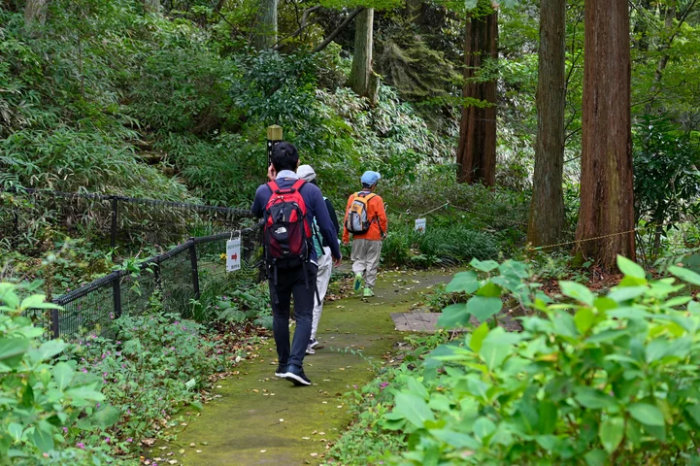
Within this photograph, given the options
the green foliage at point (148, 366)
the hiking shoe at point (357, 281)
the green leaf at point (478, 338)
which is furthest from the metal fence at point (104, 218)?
the green leaf at point (478, 338)

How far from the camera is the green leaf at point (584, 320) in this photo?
1.92m

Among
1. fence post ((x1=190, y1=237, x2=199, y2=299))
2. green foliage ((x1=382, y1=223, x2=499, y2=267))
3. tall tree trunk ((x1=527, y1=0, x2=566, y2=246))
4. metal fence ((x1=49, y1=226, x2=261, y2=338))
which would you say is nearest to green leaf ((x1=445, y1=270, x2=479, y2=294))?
metal fence ((x1=49, y1=226, x2=261, y2=338))

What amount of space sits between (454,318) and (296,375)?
4.00m

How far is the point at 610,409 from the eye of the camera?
6.34 feet

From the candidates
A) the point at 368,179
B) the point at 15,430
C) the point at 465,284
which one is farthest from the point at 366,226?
the point at 15,430

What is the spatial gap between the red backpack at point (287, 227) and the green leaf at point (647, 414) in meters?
4.40

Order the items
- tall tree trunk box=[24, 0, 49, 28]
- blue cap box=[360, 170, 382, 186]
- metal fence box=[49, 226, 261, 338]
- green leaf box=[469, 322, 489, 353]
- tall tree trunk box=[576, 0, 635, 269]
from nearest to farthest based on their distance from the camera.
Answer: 1. green leaf box=[469, 322, 489, 353]
2. metal fence box=[49, 226, 261, 338]
3. tall tree trunk box=[576, 0, 635, 269]
4. blue cap box=[360, 170, 382, 186]
5. tall tree trunk box=[24, 0, 49, 28]

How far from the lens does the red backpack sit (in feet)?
20.2

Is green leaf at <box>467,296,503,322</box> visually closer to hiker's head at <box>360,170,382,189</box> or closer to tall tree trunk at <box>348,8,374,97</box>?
hiker's head at <box>360,170,382,189</box>

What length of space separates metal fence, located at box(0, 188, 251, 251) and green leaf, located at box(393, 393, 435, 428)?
8.14 metres

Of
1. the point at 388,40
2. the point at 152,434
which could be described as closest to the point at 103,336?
the point at 152,434

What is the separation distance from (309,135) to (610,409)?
13862mm

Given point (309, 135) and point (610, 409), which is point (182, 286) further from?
point (309, 135)

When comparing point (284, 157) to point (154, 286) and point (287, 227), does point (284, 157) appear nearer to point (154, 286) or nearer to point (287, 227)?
point (287, 227)
